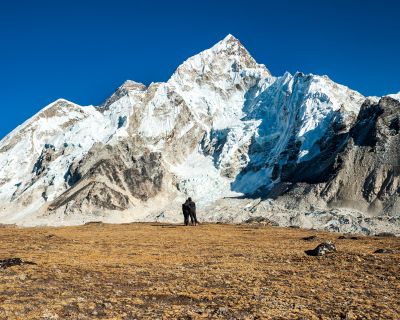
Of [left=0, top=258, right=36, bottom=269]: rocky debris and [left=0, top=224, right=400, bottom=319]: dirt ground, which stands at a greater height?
[left=0, top=258, right=36, bottom=269]: rocky debris

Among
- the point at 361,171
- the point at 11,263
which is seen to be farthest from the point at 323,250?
the point at 361,171

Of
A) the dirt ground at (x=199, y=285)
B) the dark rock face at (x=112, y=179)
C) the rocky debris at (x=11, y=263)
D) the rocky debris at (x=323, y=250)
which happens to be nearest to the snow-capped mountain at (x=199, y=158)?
the dark rock face at (x=112, y=179)

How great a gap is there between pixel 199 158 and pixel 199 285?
157 meters

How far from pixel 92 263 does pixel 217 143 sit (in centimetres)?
15496

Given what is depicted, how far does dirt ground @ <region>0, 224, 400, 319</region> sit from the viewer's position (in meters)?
12.5

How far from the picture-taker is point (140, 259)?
71.0 ft

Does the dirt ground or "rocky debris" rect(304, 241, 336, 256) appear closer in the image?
the dirt ground

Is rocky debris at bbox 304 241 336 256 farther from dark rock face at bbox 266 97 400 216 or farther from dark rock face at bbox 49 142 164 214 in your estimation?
dark rock face at bbox 49 142 164 214

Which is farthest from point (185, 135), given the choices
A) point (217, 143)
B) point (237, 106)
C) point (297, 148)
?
point (297, 148)

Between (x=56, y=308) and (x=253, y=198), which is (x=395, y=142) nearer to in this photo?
(x=253, y=198)

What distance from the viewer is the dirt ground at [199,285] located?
12.5m

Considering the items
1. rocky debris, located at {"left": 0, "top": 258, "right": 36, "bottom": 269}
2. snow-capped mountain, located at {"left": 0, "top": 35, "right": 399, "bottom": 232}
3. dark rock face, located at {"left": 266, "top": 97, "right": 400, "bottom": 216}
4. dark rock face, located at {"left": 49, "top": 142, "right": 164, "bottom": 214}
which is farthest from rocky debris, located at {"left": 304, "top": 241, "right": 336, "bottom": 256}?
dark rock face, located at {"left": 49, "top": 142, "right": 164, "bottom": 214}

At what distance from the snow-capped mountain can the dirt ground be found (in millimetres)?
77291

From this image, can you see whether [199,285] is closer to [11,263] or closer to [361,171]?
[11,263]
